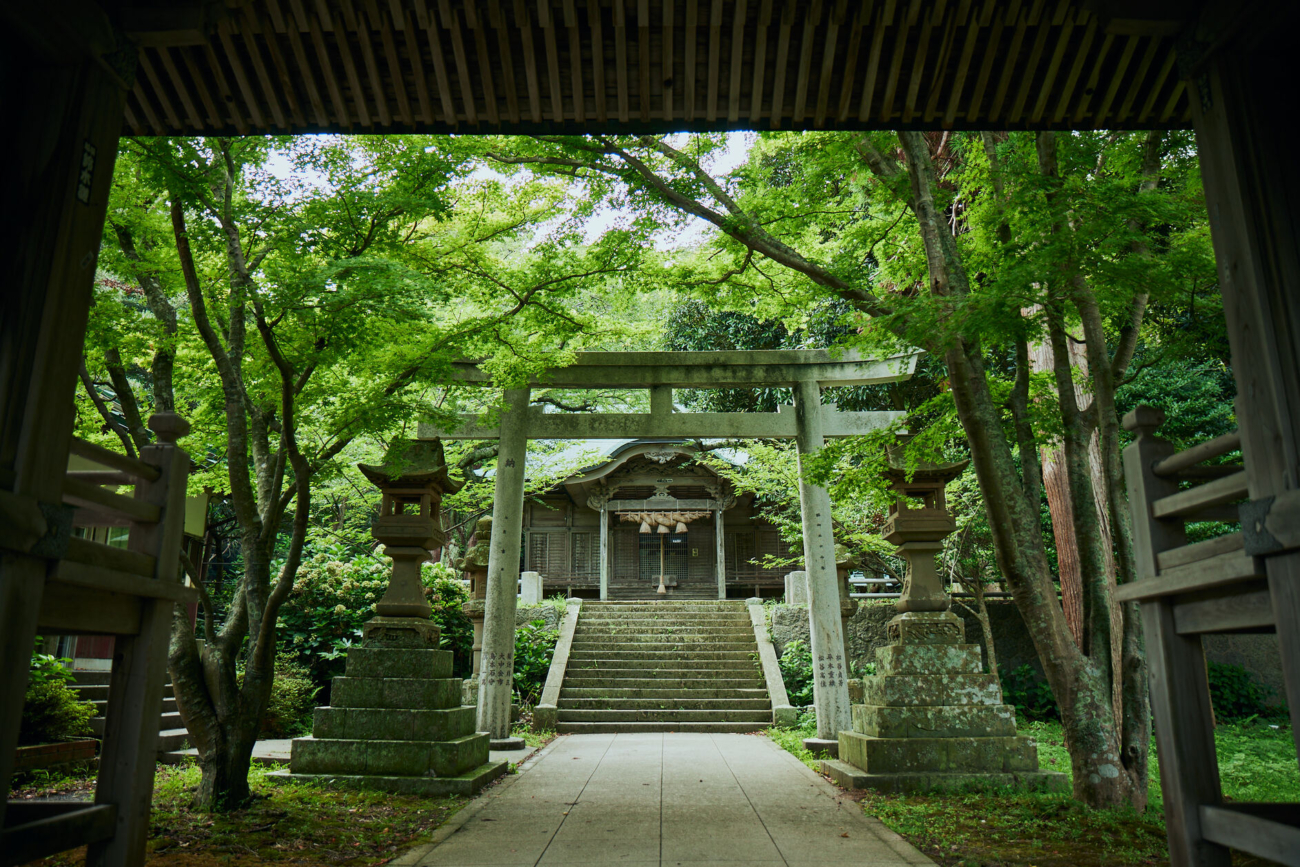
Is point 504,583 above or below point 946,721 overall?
above

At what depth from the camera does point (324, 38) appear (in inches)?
148

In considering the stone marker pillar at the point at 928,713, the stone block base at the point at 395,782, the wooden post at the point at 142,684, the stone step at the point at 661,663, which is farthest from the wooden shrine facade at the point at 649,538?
the wooden post at the point at 142,684

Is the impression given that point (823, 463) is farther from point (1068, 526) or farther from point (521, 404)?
point (1068, 526)

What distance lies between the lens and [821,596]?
10.8 metres

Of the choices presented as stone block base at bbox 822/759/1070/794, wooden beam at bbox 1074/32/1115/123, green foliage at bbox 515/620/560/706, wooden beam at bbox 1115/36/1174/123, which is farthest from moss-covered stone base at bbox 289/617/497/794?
wooden beam at bbox 1115/36/1174/123

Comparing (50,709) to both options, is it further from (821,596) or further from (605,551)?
(605,551)

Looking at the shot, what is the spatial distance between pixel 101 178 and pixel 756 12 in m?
2.94

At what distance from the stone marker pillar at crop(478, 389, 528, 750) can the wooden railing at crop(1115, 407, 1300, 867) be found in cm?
824

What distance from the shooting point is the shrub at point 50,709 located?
301 inches

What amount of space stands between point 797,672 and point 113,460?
43.5 ft

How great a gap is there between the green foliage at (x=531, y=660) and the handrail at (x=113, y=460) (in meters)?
10.8

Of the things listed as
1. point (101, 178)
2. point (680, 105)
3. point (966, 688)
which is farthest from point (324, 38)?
point (966, 688)

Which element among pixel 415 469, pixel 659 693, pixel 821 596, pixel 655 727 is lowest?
pixel 655 727

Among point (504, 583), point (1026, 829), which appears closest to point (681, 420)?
point (504, 583)
